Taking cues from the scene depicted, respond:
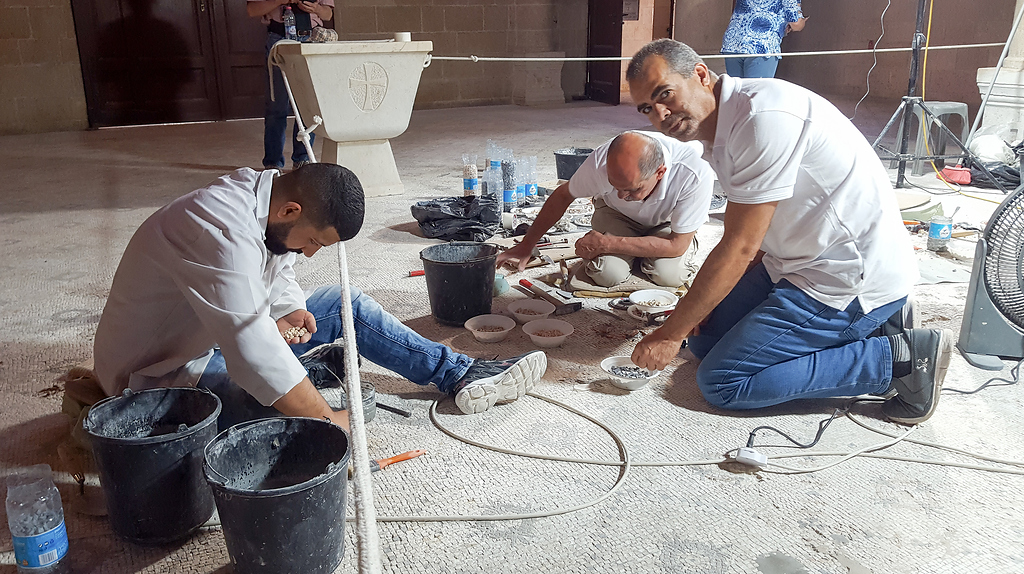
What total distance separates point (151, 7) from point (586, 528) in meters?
8.74

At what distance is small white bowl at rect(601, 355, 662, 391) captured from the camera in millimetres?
2619

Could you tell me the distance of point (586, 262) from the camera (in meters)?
3.57

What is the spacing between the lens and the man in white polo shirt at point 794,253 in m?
2.17

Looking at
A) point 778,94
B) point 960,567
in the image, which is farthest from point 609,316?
point 960,567

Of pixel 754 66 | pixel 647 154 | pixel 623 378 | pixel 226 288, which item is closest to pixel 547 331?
pixel 623 378

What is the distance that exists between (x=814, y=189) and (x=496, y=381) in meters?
1.14

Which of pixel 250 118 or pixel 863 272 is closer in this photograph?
pixel 863 272

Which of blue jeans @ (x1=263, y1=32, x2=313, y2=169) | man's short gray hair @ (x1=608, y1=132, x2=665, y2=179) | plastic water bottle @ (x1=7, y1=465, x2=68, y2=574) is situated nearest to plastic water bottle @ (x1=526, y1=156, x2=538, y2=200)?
blue jeans @ (x1=263, y1=32, x2=313, y2=169)

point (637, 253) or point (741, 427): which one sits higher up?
point (637, 253)

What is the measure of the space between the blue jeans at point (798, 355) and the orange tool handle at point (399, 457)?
955 millimetres

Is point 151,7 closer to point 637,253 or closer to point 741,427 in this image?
point 637,253

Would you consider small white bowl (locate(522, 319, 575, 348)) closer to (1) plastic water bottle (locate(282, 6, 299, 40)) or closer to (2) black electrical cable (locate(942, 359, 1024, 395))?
(2) black electrical cable (locate(942, 359, 1024, 395))

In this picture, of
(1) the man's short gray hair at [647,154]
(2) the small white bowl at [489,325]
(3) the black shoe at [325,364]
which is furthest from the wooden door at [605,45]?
(3) the black shoe at [325,364]

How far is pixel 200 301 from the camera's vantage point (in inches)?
69.1
